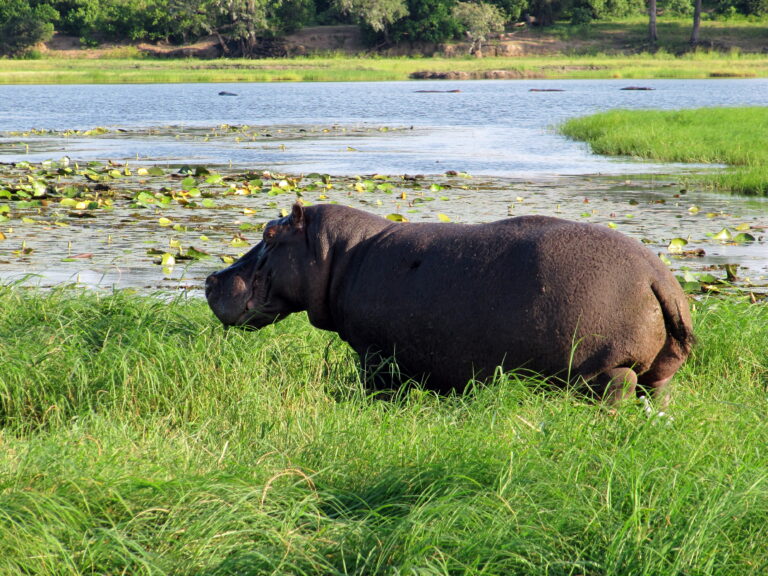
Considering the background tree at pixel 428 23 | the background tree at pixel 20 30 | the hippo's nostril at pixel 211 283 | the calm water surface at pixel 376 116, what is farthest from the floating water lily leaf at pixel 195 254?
the background tree at pixel 20 30

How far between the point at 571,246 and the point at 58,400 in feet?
8.24

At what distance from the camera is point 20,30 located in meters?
70.1

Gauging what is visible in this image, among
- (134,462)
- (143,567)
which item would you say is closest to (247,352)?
(134,462)

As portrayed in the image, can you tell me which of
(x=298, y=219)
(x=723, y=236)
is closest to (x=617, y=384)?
(x=298, y=219)

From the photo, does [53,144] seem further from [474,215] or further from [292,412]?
[292,412]

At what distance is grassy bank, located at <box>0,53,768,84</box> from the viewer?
5622 cm

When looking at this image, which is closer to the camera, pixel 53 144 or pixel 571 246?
pixel 571 246

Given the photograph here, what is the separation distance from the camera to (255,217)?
11.2 metres

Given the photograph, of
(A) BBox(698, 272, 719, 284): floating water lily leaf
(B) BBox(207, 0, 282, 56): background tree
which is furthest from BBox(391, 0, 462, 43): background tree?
(A) BBox(698, 272, 719, 284): floating water lily leaf

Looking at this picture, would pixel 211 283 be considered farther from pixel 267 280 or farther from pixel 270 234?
pixel 270 234

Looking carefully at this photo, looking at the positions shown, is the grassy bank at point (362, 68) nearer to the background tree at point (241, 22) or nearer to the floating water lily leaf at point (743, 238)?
the background tree at point (241, 22)

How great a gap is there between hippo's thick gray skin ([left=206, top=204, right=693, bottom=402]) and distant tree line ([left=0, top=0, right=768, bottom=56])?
68.0 metres

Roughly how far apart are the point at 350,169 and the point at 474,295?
1250 centimetres

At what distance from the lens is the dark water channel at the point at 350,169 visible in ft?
30.4
